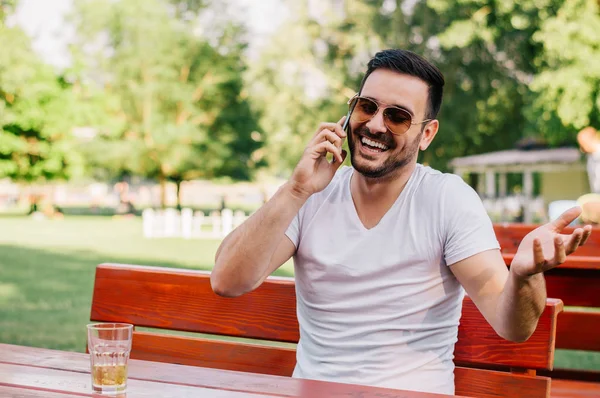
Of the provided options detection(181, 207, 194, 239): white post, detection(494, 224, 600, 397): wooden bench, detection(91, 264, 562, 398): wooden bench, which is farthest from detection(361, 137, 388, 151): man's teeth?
detection(181, 207, 194, 239): white post

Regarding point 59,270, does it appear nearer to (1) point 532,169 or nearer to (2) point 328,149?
(2) point 328,149

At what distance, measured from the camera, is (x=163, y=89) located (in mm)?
43531

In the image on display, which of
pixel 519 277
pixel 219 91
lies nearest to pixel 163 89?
pixel 219 91

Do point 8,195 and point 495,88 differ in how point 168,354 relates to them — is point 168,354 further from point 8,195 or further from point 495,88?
point 8,195

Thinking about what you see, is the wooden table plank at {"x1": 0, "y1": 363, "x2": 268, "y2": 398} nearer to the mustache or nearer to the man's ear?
the mustache

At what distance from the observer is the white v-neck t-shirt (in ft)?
8.09

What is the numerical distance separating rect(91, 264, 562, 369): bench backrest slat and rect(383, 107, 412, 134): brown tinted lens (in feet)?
2.06

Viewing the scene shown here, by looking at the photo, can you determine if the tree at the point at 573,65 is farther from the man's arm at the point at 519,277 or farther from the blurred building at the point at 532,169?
the man's arm at the point at 519,277

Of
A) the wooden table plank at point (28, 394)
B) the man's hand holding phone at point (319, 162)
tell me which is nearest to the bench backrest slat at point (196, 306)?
the man's hand holding phone at point (319, 162)

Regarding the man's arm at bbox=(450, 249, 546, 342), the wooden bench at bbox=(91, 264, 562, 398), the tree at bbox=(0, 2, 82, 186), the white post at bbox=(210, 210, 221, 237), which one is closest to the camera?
the man's arm at bbox=(450, 249, 546, 342)

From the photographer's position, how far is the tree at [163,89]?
43.5 meters

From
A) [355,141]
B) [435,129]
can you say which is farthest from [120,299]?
[435,129]

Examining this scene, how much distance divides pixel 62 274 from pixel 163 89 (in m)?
31.8

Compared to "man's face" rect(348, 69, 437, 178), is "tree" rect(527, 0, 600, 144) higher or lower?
higher
